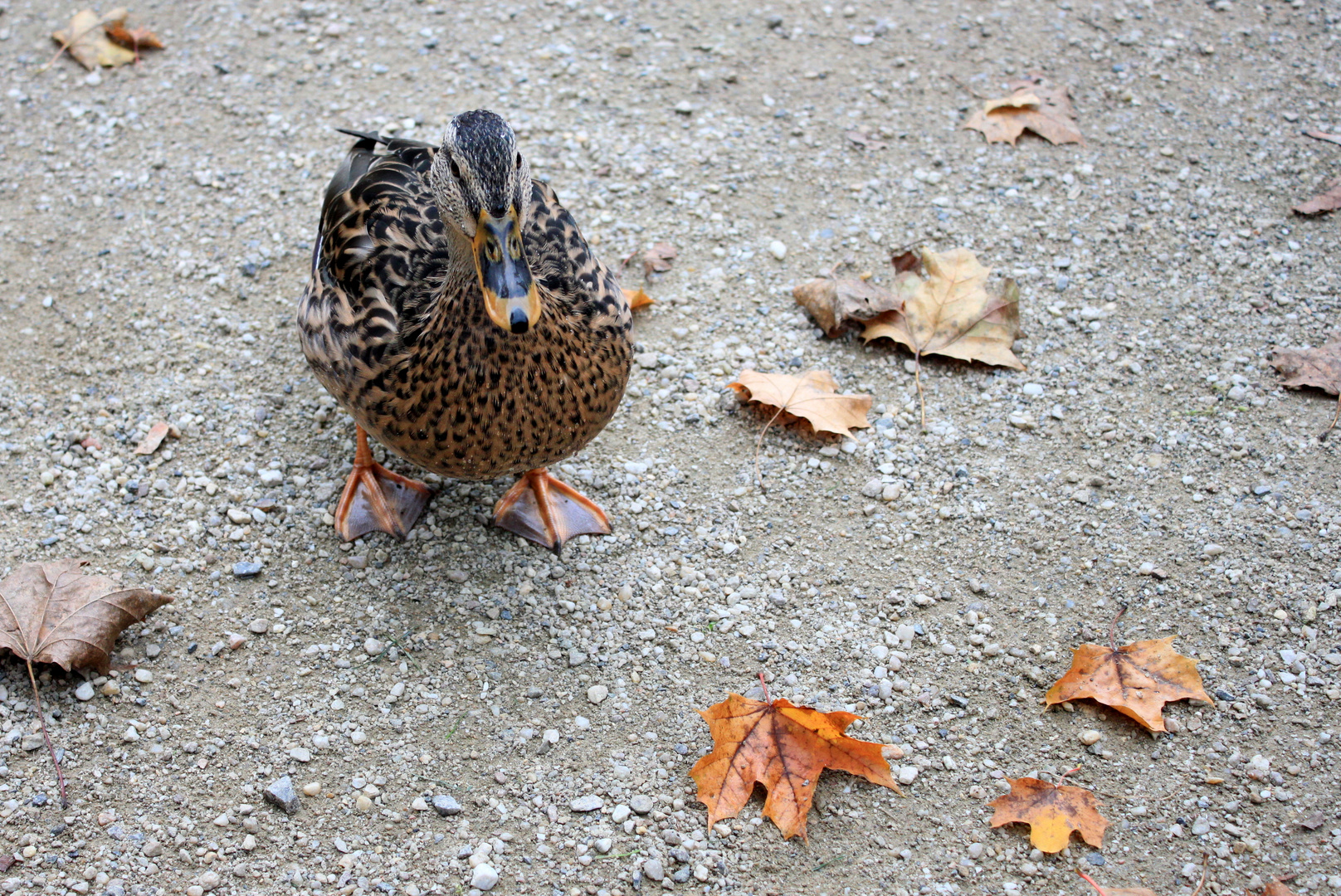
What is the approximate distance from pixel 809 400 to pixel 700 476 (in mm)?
496

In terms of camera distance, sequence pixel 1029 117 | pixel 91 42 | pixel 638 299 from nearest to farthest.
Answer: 1. pixel 638 299
2. pixel 1029 117
3. pixel 91 42

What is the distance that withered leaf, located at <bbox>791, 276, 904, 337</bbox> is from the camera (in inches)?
164

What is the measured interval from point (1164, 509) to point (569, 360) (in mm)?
2034

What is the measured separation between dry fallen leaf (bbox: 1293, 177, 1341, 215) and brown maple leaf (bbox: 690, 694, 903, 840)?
10.2 ft

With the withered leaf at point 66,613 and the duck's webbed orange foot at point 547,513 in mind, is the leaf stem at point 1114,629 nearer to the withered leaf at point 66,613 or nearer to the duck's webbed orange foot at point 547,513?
the duck's webbed orange foot at point 547,513

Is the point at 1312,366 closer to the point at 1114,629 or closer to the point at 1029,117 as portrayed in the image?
the point at 1114,629

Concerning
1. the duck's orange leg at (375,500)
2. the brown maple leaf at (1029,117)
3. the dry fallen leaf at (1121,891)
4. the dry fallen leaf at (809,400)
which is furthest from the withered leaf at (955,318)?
the dry fallen leaf at (1121,891)

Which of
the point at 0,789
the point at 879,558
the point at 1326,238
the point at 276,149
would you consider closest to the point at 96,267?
the point at 276,149

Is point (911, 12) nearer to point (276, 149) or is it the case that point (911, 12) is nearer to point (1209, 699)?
point (276, 149)

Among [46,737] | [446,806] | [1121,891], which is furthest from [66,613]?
[1121,891]

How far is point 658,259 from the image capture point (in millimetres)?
4488

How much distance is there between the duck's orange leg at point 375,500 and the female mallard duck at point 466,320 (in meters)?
0.01

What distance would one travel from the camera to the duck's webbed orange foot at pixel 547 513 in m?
3.60

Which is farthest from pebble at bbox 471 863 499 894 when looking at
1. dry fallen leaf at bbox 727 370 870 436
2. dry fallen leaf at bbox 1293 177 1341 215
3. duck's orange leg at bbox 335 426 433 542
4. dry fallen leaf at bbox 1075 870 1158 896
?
dry fallen leaf at bbox 1293 177 1341 215
